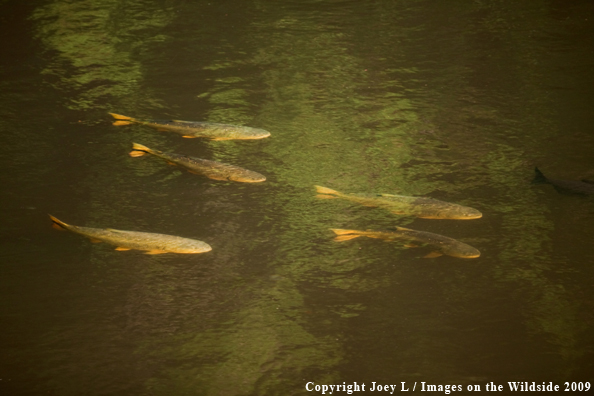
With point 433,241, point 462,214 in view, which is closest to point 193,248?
point 433,241

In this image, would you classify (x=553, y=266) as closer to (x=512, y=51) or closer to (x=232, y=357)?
(x=232, y=357)

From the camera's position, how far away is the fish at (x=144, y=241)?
4.23 meters

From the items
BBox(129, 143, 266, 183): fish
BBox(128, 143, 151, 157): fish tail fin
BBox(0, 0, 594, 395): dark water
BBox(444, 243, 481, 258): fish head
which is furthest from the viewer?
BBox(128, 143, 151, 157): fish tail fin

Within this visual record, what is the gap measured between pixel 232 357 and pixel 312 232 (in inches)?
55.8

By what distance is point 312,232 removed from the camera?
4.74 m

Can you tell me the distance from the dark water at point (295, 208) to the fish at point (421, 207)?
11 centimetres

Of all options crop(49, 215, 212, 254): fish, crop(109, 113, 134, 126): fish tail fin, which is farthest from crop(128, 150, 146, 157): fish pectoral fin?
crop(49, 215, 212, 254): fish

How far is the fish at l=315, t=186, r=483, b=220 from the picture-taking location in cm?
464

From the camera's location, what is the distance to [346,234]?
4.64 metres

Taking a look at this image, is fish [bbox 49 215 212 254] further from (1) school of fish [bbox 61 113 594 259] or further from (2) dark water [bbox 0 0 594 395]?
(2) dark water [bbox 0 0 594 395]

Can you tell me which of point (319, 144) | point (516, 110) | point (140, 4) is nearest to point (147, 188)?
point (319, 144)

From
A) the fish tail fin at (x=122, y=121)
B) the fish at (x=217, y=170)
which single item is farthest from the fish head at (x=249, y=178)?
the fish tail fin at (x=122, y=121)

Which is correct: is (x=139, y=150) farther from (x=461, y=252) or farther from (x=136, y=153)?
(x=461, y=252)

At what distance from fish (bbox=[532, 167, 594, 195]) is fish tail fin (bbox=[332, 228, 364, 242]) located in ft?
5.33
